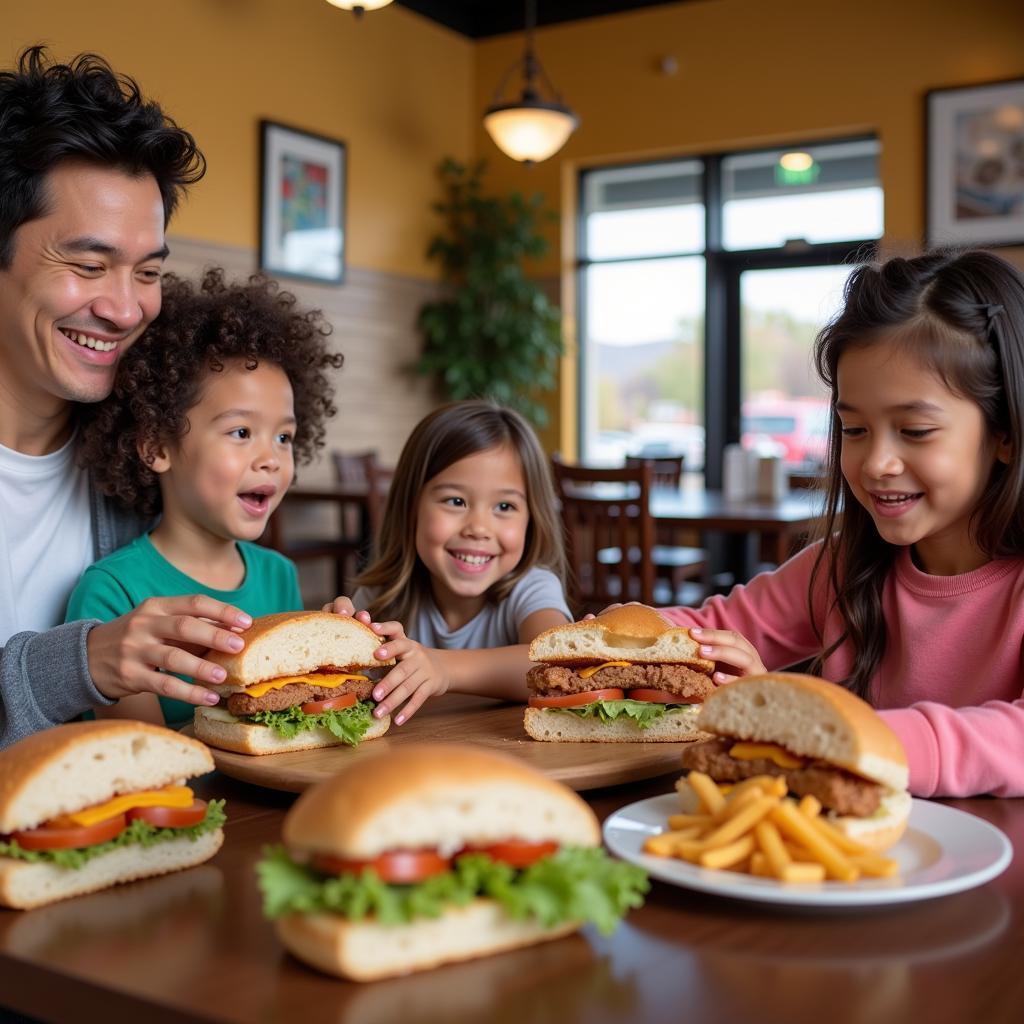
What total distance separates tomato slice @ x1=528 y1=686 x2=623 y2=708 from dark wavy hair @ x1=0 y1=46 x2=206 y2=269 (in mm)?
1228

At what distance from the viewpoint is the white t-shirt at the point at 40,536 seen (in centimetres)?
222

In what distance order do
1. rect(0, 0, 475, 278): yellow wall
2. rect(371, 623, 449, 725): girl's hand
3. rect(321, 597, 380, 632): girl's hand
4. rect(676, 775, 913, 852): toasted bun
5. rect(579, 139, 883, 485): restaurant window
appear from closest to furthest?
rect(676, 775, 913, 852): toasted bun < rect(371, 623, 449, 725): girl's hand < rect(321, 597, 380, 632): girl's hand < rect(0, 0, 475, 278): yellow wall < rect(579, 139, 883, 485): restaurant window

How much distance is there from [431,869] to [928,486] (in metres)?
1.08

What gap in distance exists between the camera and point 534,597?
8.39ft

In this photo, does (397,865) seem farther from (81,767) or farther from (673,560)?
(673,560)

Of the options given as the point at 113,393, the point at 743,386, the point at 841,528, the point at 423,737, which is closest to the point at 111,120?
the point at 113,393

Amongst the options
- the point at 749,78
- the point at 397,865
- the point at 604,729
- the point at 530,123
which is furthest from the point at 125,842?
the point at 749,78

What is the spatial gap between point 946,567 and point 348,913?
1.35 meters

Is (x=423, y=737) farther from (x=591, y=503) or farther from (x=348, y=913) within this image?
(x=591, y=503)

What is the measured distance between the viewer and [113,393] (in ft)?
7.50

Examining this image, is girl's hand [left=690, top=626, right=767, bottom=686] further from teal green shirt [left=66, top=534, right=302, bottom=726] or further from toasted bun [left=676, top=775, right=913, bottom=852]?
teal green shirt [left=66, top=534, right=302, bottom=726]

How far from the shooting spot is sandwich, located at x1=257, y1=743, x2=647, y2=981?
90cm

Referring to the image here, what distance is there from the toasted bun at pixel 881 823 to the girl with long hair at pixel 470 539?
1.25 meters

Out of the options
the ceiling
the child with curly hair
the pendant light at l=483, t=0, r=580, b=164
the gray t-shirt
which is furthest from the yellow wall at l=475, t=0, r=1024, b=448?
the child with curly hair
